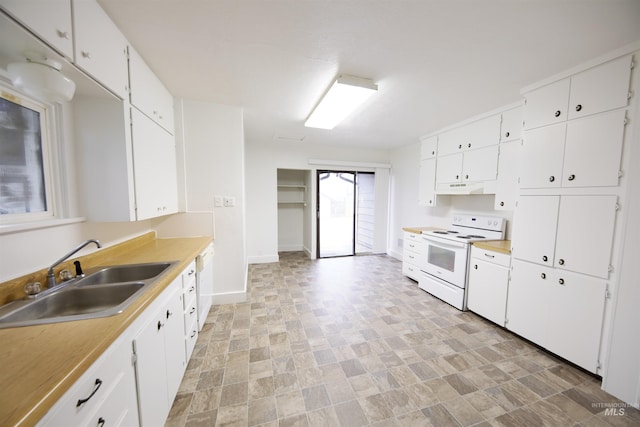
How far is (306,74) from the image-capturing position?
6.81 ft

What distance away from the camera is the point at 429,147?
3852mm

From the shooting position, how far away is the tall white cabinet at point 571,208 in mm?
1708

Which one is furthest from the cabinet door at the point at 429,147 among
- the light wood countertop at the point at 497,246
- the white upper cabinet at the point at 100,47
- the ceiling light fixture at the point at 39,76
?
the ceiling light fixture at the point at 39,76

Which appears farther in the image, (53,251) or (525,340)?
(525,340)

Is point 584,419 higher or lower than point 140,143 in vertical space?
lower

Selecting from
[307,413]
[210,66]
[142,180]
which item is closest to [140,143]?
[142,180]

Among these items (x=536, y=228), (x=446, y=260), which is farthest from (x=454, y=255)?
(x=536, y=228)

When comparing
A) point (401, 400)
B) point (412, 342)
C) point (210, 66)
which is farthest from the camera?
point (412, 342)

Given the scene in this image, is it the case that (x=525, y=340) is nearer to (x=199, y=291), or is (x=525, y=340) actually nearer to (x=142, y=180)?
(x=199, y=291)

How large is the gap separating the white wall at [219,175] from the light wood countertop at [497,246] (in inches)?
120

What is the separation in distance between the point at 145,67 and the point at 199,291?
6.86 ft

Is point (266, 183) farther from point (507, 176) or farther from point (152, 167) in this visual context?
point (507, 176)

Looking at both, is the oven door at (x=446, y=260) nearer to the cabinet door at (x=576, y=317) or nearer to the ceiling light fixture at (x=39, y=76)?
the cabinet door at (x=576, y=317)

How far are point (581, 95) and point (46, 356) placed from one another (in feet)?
12.0
